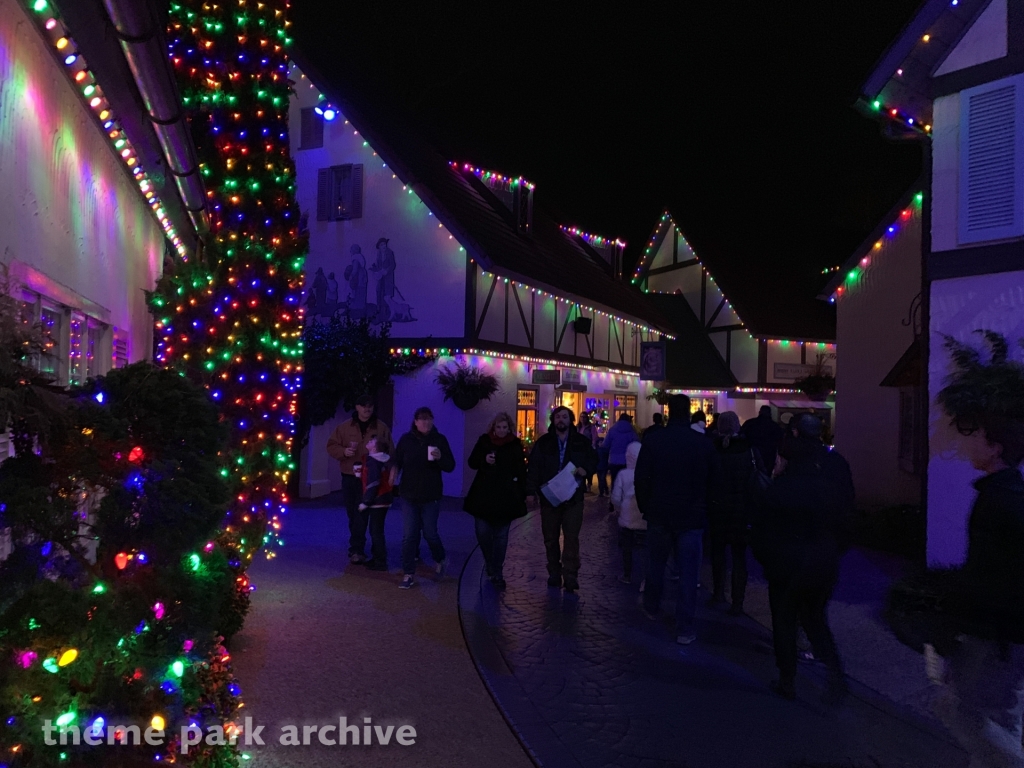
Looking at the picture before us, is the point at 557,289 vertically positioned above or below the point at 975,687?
above

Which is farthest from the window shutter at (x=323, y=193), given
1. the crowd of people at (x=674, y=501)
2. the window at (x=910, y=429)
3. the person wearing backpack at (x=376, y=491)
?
the window at (x=910, y=429)

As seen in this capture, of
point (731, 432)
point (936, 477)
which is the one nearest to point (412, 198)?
point (731, 432)

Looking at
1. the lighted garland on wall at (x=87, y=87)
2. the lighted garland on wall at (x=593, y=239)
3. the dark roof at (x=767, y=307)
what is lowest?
the lighted garland on wall at (x=87, y=87)

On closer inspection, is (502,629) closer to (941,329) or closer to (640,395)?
(941,329)

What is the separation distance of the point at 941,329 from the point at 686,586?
4.17 m

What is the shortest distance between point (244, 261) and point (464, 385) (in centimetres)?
1034

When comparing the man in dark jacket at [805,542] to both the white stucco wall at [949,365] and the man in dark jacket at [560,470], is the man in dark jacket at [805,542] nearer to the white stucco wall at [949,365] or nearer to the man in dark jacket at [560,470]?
the man in dark jacket at [560,470]

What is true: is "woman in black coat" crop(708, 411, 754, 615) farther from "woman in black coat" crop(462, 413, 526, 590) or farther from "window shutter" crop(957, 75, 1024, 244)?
"window shutter" crop(957, 75, 1024, 244)

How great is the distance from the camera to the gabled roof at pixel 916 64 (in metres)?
8.06

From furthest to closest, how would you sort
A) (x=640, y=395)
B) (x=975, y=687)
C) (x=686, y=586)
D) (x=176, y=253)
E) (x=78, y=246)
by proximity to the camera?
(x=640, y=395), (x=176, y=253), (x=686, y=586), (x=78, y=246), (x=975, y=687)

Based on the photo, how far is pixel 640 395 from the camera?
96.5ft

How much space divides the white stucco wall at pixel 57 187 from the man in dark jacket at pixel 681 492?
14.7 feet

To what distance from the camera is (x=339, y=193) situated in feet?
60.4

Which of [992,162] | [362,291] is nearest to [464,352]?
[362,291]
